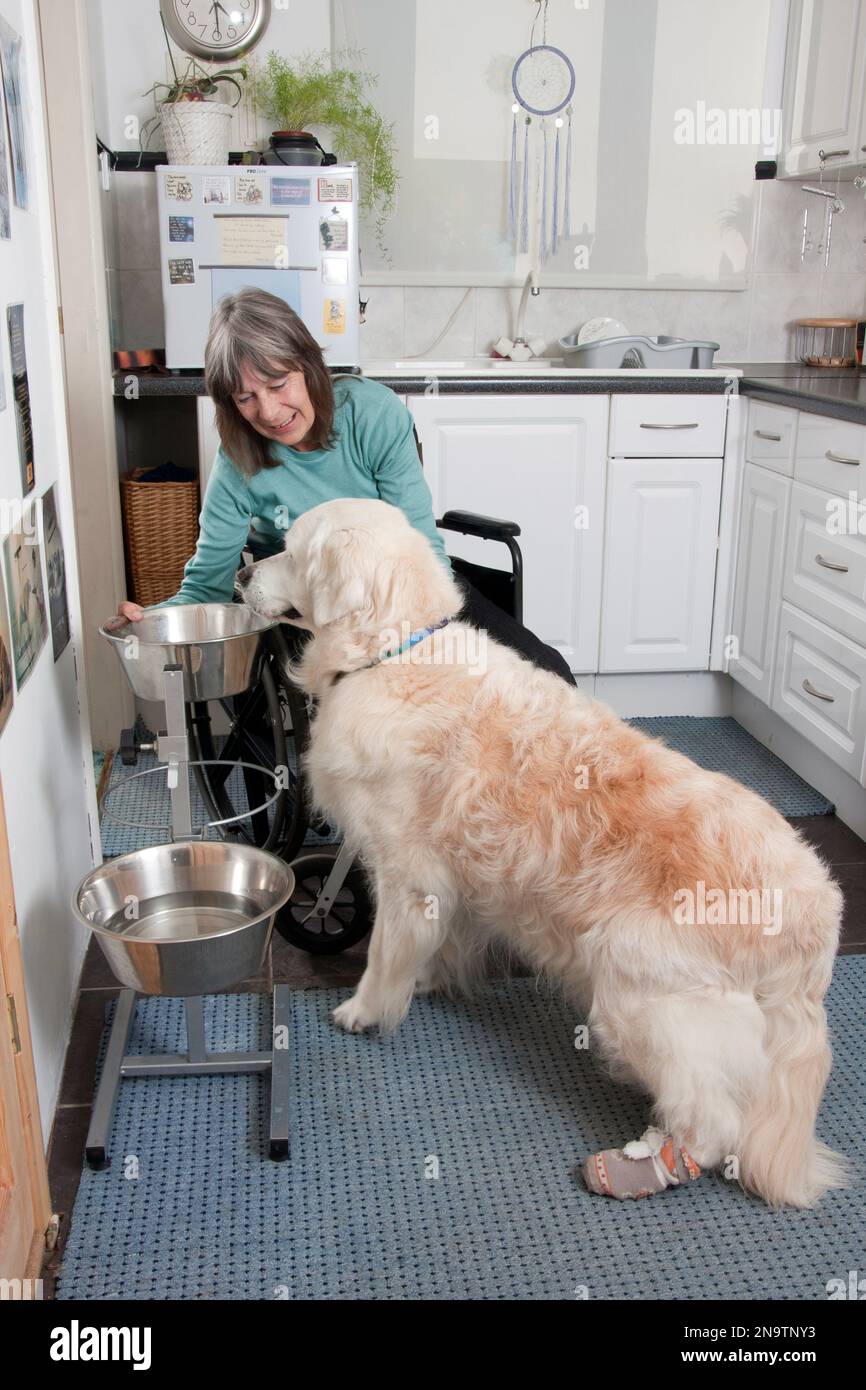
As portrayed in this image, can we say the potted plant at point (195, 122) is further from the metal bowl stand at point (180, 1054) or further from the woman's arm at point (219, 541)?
the metal bowl stand at point (180, 1054)

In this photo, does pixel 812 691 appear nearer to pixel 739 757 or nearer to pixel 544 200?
pixel 739 757

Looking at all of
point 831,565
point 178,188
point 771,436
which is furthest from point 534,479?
point 178,188

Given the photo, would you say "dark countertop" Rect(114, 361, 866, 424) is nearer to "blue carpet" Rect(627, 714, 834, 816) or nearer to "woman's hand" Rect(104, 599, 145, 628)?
"blue carpet" Rect(627, 714, 834, 816)

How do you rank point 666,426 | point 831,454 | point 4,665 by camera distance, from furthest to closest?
point 666,426 < point 831,454 < point 4,665

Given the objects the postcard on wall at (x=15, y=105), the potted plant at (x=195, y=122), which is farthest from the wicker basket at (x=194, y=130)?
the postcard on wall at (x=15, y=105)

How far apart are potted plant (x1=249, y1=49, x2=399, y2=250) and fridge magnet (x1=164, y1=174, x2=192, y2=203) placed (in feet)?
1.68

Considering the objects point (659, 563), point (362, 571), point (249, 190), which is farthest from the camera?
point (659, 563)

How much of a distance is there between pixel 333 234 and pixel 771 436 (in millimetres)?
1407

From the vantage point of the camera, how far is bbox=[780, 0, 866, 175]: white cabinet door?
11.5ft

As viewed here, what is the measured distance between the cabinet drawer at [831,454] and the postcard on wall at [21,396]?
1939 mm

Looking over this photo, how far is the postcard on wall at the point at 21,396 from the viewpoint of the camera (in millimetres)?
1721

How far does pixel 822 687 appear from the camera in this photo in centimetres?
306
